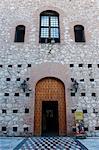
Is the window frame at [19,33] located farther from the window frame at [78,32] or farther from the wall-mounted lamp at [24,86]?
the window frame at [78,32]

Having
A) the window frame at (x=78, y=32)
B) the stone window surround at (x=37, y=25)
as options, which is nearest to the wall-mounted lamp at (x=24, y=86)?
the stone window surround at (x=37, y=25)

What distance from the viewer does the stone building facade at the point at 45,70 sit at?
9898 millimetres

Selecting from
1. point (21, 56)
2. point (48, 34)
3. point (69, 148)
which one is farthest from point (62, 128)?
point (48, 34)

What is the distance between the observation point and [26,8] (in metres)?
12.5

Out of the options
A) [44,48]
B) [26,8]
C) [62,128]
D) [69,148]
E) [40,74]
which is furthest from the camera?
[26,8]

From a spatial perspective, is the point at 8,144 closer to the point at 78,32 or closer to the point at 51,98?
the point at 51,98

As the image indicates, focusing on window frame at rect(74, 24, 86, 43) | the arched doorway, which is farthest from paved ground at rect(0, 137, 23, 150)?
window frame at rect(74, 24, 86, 43)

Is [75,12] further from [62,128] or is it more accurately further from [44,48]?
[62,128]

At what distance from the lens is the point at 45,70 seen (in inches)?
424

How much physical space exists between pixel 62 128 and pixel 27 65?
145 inches

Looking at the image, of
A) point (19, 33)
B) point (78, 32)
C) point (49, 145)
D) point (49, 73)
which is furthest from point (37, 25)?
point (49, 145)

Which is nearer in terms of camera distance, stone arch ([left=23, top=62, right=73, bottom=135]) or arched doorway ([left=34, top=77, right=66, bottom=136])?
arched doorway ([left=34, top=77, right=66, bottom=136])

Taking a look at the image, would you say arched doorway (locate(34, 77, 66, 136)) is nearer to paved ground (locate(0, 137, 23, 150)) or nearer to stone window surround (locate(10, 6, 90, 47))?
paved ground (locate(0, 137, 23, 150))

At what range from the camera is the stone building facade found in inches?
390
